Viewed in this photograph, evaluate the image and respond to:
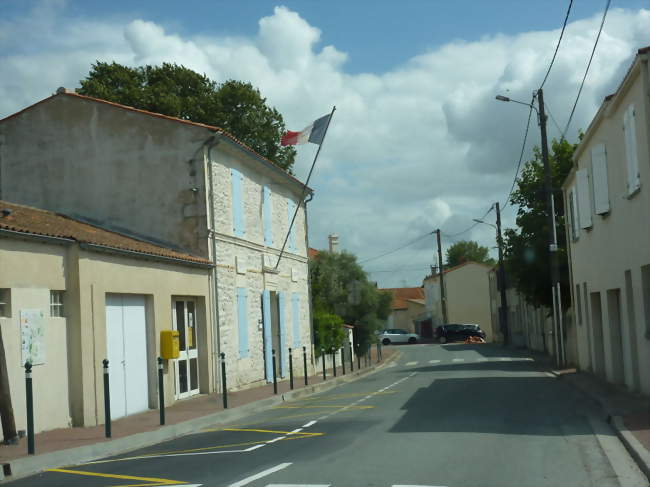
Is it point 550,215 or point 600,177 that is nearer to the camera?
point 600,177

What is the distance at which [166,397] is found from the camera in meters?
16.7

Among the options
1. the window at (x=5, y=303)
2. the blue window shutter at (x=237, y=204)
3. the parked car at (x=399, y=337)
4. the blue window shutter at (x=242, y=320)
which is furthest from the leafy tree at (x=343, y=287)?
the window at (x=5, y=303)

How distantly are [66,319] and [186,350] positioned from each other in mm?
5580

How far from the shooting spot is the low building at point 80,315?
12039 millimetres

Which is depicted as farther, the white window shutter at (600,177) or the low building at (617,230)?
the white window shutter at (600,177)

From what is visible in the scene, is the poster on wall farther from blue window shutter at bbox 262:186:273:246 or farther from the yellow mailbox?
blue window shutter at bbox 262:186:273:246

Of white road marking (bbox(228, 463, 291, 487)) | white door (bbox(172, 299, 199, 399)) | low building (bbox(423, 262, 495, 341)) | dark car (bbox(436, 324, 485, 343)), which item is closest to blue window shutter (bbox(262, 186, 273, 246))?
white door (bbox(172, 299, 199, 399))

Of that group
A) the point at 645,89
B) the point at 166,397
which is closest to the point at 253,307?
the point at 166,397

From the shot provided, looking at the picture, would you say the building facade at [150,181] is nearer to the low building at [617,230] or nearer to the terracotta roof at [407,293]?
the low building at [617,230]

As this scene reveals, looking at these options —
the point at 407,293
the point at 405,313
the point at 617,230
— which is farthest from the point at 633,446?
the point at 407,293

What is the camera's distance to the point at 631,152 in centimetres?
1411

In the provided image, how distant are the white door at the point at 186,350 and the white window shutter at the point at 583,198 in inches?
396

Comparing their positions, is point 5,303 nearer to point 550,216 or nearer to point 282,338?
point 282,338

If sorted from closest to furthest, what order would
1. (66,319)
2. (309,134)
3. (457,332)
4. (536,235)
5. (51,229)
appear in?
(66,319) < (51,229) < (309,134) < (536,235) < (457,332)
